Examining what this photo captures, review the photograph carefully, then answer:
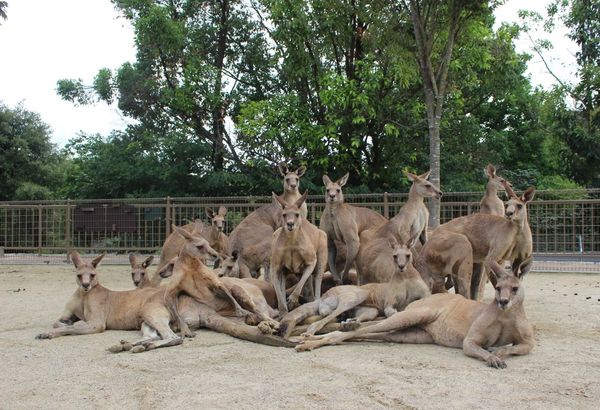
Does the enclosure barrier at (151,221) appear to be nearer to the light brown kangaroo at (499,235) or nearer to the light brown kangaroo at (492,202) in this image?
the light brown kangaroo at (492,202)

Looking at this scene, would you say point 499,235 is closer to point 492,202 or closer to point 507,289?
point 492,202

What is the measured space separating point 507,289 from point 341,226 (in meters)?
3.64

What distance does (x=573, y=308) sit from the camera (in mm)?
9242

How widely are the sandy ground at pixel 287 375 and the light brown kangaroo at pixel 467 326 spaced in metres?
0.14

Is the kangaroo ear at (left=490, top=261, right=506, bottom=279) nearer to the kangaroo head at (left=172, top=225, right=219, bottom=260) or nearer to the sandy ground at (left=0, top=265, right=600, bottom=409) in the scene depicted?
the sandy ground at (left=0, top=265, right=600, bottom=409)

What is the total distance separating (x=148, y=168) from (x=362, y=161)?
7468mm

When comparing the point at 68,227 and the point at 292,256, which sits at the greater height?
the point at 68,227

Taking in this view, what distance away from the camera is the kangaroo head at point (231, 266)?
31.9 ft

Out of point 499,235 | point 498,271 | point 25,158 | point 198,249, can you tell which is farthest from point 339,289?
point 25,158

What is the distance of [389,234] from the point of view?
840cm

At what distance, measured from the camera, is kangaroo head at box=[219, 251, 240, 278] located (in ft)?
31.9

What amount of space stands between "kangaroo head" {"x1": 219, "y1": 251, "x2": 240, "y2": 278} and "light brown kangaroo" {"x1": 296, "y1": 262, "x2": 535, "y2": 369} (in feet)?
11.0

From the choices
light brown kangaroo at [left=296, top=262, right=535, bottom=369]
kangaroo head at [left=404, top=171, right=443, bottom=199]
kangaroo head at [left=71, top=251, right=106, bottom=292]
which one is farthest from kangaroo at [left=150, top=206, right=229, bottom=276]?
light brown kangaroo at [left=296, top=262, right=535, bottom=369]

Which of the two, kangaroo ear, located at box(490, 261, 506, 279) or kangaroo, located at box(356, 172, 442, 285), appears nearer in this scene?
kangaroo ear, located at box(490, 261, 506, 279)
